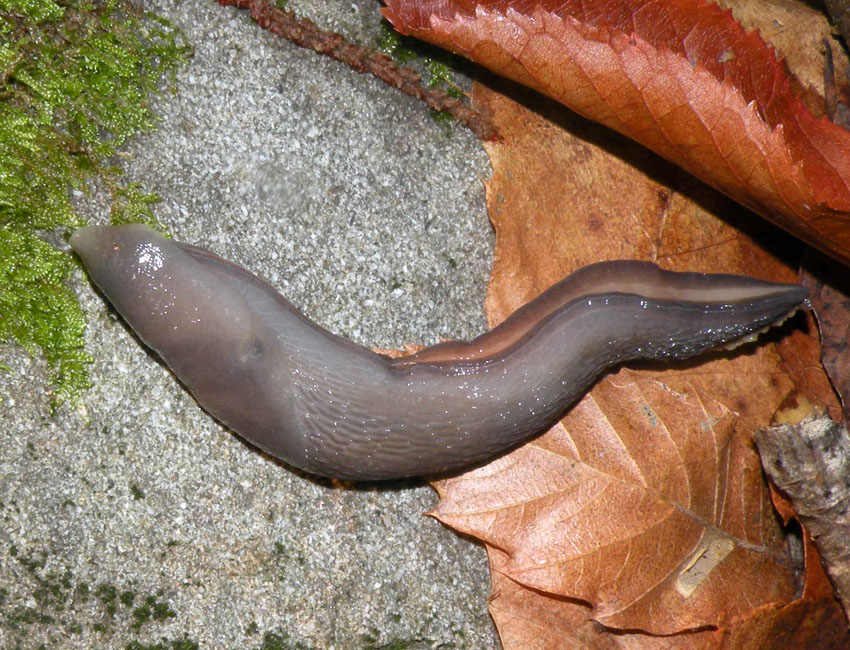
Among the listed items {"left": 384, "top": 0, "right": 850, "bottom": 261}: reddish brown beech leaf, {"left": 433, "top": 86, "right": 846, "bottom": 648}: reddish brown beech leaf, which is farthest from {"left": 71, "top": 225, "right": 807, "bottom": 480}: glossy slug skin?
{"left": 384, "top": 0, "right": 850, "bottom": 261}: reddish brown beech leaf

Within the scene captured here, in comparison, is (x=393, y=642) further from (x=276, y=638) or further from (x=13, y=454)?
(x=13, y=454)

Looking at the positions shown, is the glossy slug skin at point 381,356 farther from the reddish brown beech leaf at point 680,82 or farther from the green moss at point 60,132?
the reddish brown beech leaf at point 680,82

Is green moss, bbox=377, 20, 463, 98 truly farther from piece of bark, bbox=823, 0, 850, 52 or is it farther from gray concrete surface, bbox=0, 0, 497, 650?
piece of bark, bbox=823, 0, 850, 52

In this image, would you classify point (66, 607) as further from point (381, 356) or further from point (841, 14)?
point (841, 14)

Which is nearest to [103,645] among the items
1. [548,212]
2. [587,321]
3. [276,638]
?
[276,638]

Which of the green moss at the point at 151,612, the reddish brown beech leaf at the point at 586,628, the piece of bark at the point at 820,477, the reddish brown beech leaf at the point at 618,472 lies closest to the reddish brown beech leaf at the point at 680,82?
the reddish brown beech leaf at the point at 618,472

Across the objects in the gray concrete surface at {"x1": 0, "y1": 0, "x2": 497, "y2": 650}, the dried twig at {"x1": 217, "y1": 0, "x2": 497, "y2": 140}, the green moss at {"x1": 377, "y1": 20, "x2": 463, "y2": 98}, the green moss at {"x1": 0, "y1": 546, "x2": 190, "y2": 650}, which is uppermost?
the green moss at {"x1": 377, "y1": 20, "x2": 463, "y2": 98}
